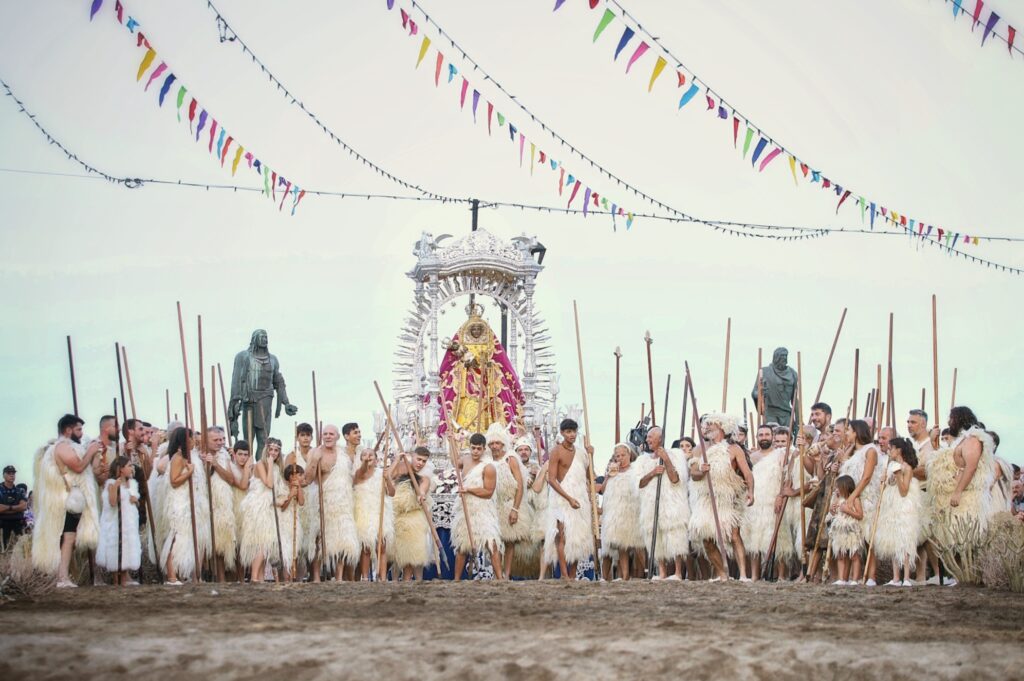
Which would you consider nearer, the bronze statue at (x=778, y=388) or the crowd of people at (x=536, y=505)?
the crowd of people at (x=536, y=505)

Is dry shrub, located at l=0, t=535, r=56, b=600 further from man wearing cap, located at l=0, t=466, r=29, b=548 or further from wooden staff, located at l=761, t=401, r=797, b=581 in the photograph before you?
wooden staff, located at l=761, t=401, r=797, b=581

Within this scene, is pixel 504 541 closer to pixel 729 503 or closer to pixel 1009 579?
pixel 729 503

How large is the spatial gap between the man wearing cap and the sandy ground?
5.29 metres

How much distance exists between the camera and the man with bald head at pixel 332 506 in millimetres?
12383

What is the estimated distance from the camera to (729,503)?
1235 centimetres

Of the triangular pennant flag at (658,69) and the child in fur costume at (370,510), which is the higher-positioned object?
the triangular pennant flag at (658,69)

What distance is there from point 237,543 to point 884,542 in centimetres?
550

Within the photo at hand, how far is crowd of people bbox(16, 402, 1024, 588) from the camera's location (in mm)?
11156

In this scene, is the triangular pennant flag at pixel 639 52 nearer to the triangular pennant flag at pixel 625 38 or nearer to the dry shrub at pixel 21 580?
the triangular pennant flag at pixel 625 38

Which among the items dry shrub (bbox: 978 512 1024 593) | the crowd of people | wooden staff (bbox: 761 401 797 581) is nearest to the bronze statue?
the crowd of people

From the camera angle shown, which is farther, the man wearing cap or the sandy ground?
the man wearing cap

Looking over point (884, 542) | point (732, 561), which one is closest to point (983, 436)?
point (884, 542)

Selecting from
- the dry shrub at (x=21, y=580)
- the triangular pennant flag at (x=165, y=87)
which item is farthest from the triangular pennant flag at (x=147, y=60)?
the dry shrub at (x=21, y=580)

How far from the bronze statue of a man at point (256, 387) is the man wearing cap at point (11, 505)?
2.30 m
